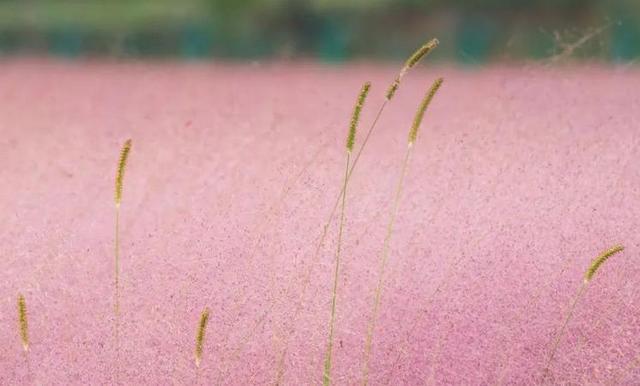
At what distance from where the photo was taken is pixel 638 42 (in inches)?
87.8

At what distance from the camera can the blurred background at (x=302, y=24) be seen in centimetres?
243

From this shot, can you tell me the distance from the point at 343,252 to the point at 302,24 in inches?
52.2

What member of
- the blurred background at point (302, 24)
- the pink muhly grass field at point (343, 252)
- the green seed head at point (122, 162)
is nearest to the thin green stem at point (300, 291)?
the pink muhly grass field at point (343, 252)

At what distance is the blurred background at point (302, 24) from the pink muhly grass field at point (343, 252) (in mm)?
751

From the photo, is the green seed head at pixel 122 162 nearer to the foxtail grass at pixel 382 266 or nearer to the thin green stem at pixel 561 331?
the foxtail grass at pixel 382 266

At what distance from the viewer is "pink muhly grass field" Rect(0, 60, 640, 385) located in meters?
1.14

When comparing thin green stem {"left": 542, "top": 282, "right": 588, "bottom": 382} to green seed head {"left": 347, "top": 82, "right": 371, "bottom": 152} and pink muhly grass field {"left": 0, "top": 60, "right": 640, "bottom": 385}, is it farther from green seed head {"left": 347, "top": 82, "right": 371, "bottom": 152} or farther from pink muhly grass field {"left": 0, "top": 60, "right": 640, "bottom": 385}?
green seed head {"left": 347, "top": 82, "right": 371, "bottom": 152}

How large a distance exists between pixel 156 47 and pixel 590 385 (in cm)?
172

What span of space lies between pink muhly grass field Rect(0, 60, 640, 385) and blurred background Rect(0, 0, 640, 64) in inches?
29.6

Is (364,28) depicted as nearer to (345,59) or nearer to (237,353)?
(345,59)

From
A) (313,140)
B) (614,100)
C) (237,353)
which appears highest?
(614,100)

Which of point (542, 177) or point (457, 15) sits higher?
point (457, 15)

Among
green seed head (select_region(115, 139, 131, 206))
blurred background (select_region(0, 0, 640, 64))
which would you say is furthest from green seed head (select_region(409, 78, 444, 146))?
blurred background (select_region(0, 0, 640, 64))

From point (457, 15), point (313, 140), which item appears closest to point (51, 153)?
point (313, 140)
